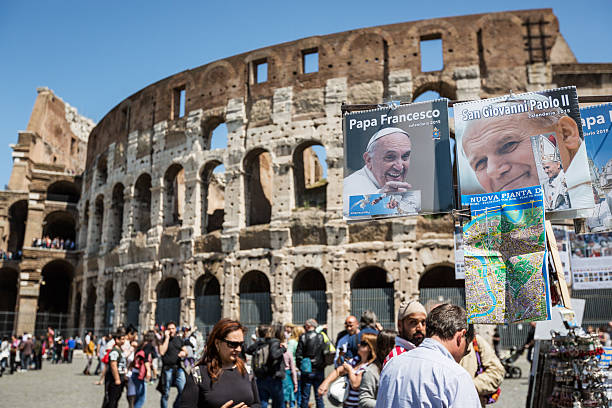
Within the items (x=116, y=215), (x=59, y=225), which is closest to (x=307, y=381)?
(x=116, y=215)

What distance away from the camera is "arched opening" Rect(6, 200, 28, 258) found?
98.3ft

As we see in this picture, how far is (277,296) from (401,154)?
41.6 feet

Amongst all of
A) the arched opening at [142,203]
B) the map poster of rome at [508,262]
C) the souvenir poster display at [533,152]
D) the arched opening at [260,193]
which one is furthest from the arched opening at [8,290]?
the map poster of rome at [508,262]

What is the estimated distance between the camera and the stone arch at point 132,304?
20.8 meters

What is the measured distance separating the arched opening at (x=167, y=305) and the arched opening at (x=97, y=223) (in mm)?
5835

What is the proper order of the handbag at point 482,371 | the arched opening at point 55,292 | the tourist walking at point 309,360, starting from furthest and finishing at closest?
the arched opening at point 55,292
the tourist walking at point 309,360
the handbag at point 482,371

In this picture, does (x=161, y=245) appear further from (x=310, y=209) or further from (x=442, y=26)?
(x=442, y=26)

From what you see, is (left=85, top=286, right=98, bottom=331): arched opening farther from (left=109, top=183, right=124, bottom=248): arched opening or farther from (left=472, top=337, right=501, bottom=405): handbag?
(left=472, top=337, right=501, bottom=405): handbag

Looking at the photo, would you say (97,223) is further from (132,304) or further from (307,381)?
(307,381)

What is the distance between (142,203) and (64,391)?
12.3 meters

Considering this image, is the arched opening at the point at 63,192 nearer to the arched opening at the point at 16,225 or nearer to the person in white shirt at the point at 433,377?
the arched opening at the point at 16,225

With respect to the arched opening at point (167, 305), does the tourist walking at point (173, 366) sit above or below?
below

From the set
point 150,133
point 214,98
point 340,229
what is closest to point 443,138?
point 340,229

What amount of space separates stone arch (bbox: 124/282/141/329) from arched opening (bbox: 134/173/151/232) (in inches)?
A: 98.8
